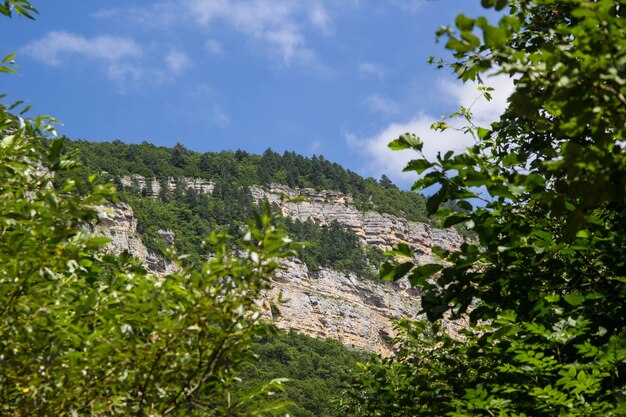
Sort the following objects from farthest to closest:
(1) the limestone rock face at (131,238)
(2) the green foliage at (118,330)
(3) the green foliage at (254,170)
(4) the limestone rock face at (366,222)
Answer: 1. (4) the limestone rock face at (366,222)
2. (3) the green foliage at (254,170)
3. (1) the limestone rock face at (131,238)
4. (2) the green foliage at (118,330)

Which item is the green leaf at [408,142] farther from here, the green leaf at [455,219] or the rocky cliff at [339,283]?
the rocky cliff at [339,283]

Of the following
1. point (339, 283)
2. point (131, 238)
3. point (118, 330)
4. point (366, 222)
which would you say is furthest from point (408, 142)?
point (366, 222)

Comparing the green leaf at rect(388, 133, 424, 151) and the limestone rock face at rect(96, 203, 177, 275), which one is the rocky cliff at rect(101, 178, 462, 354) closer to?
the limestone rock face at rect(96, 203, 177, 275)

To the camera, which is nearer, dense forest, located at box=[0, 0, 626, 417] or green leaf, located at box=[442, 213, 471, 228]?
dense forest, located at box=[0, 0, 626, 417]

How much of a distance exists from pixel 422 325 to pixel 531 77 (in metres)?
2.77

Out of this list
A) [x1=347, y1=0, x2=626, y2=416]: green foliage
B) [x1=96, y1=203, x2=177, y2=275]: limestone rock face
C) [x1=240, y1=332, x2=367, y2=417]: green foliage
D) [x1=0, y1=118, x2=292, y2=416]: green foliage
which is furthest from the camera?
[x1=96, y1=203, x2=177, y2=275]: limestone rock face

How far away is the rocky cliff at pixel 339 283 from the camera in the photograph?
12494 cm

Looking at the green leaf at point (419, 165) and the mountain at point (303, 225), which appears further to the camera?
the mountain at point (303, 225)

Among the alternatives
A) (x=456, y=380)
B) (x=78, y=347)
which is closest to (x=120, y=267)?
(x=78, y=347)

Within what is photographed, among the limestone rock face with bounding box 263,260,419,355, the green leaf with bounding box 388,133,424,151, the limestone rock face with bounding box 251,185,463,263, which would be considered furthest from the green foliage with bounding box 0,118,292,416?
the limestone rock face with bounding box 251,185,463,263

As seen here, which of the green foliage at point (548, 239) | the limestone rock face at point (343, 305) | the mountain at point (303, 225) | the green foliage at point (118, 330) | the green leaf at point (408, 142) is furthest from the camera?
the limestone rock face at point (343, 305)

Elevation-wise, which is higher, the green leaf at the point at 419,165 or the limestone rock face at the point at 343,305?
the limestone rock face at the point at 343,305

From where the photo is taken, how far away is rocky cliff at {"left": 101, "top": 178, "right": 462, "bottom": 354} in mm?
124938

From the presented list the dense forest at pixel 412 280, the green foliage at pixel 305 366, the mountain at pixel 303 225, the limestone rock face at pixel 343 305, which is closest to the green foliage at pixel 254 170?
the mountain at pixel 303 225
